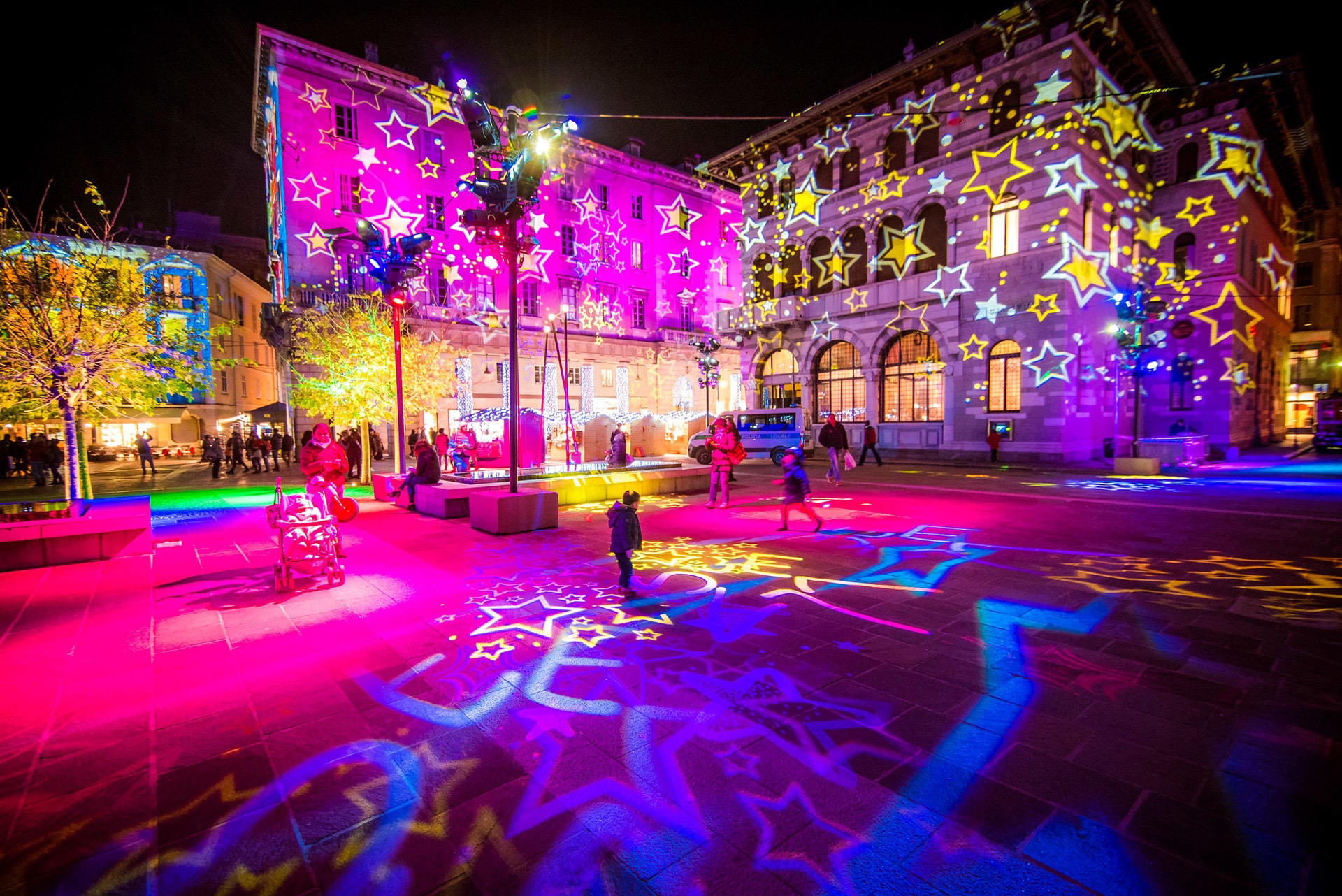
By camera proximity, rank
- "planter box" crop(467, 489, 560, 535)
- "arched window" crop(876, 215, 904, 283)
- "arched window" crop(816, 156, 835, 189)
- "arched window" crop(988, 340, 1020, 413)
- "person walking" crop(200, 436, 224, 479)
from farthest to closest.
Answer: "arched window" crop(816, 156, 835, 189) → "arched window" crop(876, 215, 904, 283) → "arched window" crop(988, 340, 1020, 413) → "person walking" crop(200, 436, 224, 479) → "planter box" crop(467, 489, 560, 535)

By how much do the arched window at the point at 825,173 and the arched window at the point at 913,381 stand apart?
27.3 ft

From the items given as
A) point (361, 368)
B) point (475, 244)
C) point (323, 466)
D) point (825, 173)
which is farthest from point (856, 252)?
point (323, 466)

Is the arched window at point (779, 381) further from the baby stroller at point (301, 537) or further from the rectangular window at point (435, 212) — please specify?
the baby stroller at point (301, 537)

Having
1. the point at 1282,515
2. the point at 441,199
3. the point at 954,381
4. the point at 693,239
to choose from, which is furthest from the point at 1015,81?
the point at 441,199

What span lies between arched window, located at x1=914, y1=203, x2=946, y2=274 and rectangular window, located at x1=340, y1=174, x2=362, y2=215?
25.3 meters

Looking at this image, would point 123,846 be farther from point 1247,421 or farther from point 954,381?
point 1247,421

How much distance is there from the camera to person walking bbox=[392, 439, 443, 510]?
1174 cm

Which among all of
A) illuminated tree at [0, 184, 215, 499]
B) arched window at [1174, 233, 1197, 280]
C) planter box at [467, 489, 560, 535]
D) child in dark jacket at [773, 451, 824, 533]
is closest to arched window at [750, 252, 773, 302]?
arched window at [1174, 233, 1197, 280]

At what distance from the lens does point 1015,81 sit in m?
20.2

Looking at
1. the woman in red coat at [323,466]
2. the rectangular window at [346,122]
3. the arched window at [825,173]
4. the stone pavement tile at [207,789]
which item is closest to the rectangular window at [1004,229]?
the arched window at [825,173]

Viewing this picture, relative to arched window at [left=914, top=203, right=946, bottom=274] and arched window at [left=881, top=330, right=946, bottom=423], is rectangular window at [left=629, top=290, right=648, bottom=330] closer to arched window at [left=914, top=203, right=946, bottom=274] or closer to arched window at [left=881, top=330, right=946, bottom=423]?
arched window at [left=881, top=330, right=946, bottom=423]

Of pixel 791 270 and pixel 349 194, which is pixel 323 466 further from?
pixel 349 194

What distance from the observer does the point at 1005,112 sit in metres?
20.5

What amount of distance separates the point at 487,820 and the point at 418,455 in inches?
410
